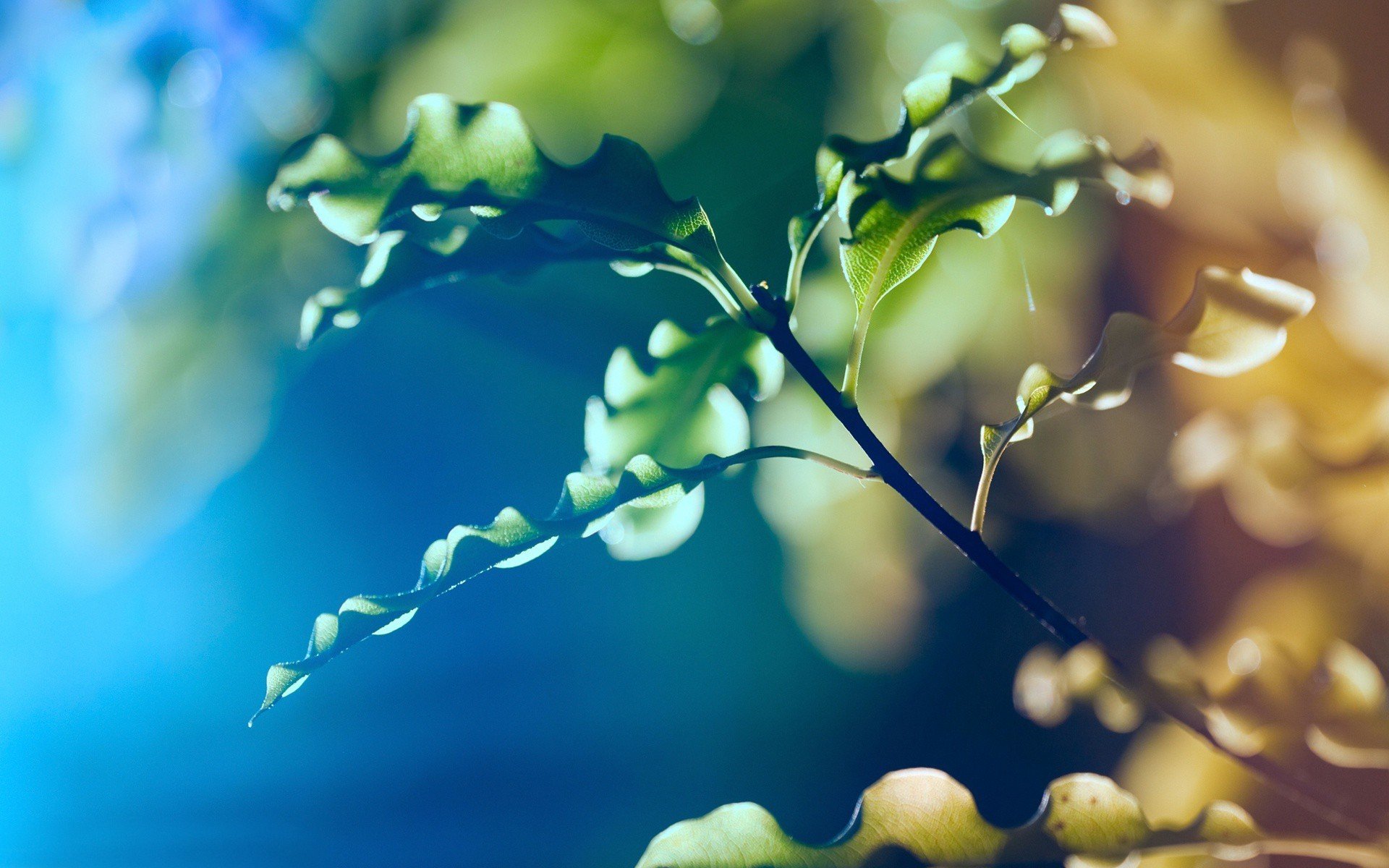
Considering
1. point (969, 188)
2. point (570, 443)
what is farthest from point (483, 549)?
point (570, 443)

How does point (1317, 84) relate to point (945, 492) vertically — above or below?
above

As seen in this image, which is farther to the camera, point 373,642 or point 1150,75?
point 373,642

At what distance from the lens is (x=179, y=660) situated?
93 cm

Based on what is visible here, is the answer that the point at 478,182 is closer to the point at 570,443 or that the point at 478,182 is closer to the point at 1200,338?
the point at 1200,338

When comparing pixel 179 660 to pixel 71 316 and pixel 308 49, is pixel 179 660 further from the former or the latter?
pixel 308 49

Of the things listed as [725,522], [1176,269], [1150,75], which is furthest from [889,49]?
[725,522]

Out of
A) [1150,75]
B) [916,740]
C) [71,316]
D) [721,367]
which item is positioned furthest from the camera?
[71,316]

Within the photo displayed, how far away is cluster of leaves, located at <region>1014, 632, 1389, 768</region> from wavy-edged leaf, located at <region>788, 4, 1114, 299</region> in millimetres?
243

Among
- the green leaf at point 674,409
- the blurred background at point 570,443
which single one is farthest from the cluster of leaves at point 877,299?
the blurred background at point 570,443

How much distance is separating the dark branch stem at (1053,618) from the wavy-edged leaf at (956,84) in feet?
0.32

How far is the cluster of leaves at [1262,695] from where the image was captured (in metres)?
0.37

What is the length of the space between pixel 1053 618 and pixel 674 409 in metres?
0.27

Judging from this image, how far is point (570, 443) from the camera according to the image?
0.88 metres

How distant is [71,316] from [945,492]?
0.99 m
